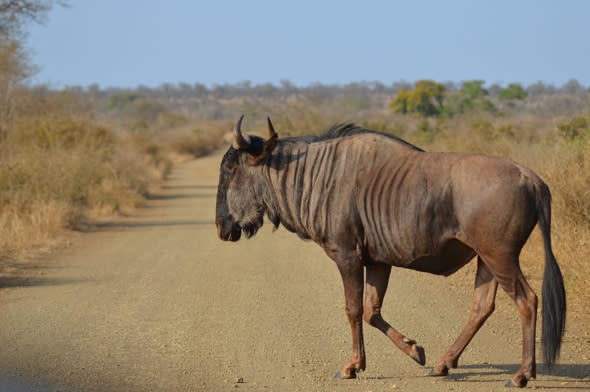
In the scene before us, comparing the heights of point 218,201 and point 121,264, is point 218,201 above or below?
above

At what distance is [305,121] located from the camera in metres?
39.9

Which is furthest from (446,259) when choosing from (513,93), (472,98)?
(513,93)

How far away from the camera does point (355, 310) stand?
854 centimetres

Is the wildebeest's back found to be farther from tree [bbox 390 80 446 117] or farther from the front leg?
tree [bbox 390 80 446 117]

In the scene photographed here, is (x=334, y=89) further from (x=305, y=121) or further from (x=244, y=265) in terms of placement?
(x=244, y=265)

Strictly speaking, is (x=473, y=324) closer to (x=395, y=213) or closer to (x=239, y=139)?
(x=395, y=213)

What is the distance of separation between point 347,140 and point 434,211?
109cm

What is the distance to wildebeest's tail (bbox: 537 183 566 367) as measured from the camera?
801cm

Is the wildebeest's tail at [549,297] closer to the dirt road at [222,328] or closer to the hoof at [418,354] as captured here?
the dirt road at [222,328]

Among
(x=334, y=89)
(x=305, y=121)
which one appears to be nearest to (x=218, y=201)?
(x=305, y=121)

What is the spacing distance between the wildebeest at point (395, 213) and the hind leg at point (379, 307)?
0.4 inches

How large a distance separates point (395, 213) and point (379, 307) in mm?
857

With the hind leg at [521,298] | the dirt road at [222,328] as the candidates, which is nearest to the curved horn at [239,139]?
the dirt road at [222,328]

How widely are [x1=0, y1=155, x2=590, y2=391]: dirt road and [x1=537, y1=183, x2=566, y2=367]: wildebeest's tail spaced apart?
12.5 inches
